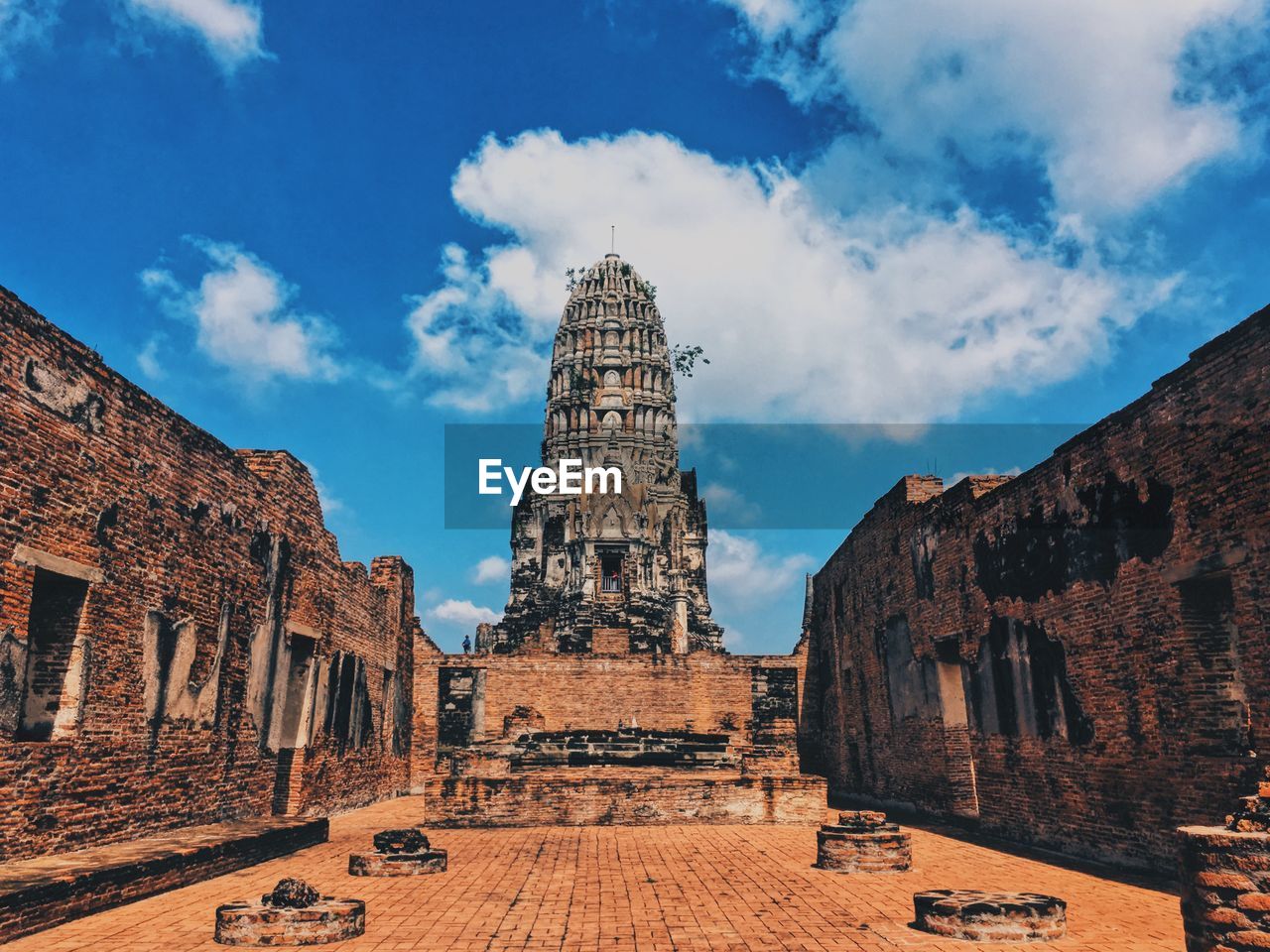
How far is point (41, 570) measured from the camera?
8.15 m

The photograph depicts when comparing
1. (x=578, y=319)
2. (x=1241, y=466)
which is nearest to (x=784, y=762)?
(x=1241, y=466)

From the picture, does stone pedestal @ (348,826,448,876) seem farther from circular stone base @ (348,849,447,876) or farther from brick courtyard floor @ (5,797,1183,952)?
brick courtyard floor @ (5,797,1183,952)

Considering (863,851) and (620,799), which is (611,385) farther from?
(863,851)

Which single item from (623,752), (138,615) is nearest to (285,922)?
(138,615)

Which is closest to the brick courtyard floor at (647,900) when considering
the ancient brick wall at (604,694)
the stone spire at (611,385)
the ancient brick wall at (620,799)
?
the ancient brick wall at (620,799)

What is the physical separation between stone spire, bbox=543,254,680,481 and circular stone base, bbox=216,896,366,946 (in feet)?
153

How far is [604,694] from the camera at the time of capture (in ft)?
73.6

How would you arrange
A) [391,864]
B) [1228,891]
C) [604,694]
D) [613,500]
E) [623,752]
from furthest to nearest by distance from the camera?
1. [613,500]
2. [604,694]
3. [623,752]
4. [391,864]
5. [1228,891]

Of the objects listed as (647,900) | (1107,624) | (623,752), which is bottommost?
(647,900)

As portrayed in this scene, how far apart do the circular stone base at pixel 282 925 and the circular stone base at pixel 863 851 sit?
504cm

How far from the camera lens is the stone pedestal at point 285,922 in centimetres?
631

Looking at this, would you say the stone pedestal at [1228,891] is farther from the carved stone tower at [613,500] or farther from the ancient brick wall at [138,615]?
the carved stone tower at [613,500]

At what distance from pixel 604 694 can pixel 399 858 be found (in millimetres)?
13394

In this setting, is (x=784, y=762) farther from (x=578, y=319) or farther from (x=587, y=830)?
(x=578, y=319)
